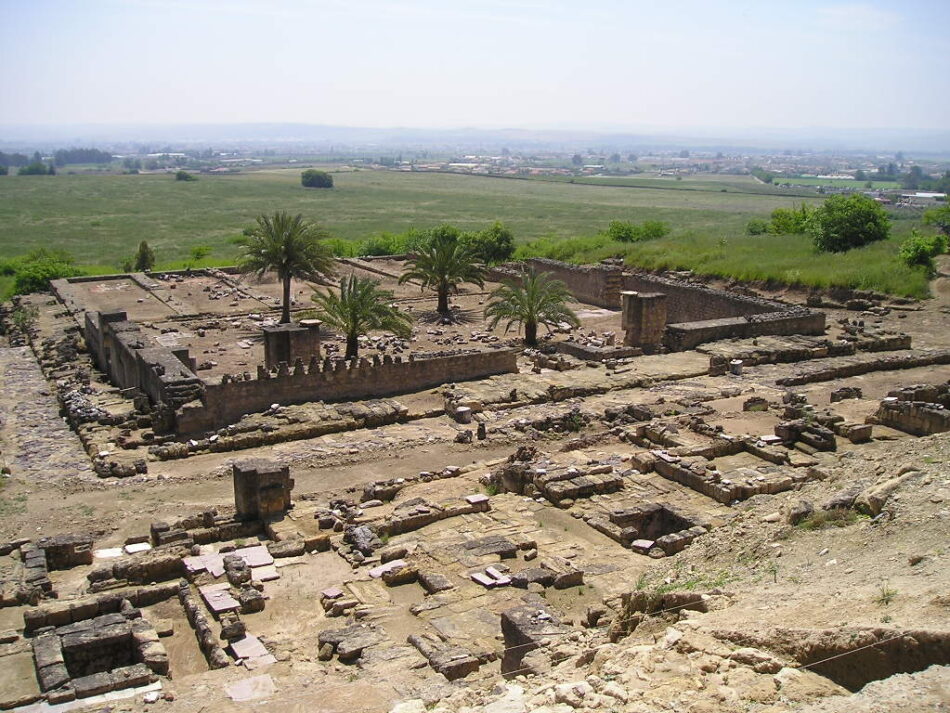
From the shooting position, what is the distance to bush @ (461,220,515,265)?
147 feet

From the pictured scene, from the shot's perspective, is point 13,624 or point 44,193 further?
point 44,193

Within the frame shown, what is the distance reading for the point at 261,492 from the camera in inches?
568

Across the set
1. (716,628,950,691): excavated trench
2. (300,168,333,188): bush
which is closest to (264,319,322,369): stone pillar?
(716,628,950,691): excavated trench

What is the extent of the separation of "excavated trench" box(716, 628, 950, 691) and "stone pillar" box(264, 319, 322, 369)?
57.3 feet

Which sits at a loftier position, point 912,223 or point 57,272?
point 912,223

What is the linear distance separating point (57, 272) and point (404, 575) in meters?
37.5

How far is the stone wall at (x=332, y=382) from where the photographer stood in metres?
19.5

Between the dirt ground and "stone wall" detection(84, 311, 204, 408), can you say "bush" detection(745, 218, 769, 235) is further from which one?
"stone wall" detection(84, 311, 204, 408)

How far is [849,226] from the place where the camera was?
36.0 meters

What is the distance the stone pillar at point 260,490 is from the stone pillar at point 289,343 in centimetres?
857

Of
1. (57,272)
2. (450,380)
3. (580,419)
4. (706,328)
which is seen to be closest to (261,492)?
(580,419)

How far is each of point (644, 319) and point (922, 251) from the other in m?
12.7

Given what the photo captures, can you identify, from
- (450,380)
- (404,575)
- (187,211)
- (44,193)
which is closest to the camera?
(404,575)

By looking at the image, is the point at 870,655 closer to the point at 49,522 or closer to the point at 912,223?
the point at 49,522
